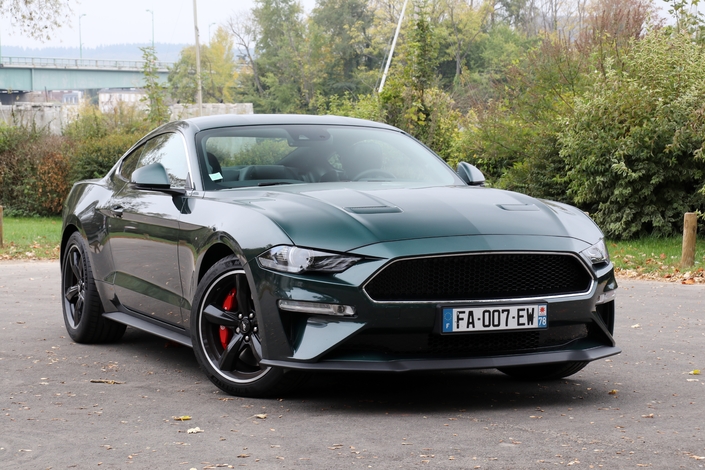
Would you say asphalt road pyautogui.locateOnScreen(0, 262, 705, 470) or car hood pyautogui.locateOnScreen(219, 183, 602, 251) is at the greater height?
car hood pyautogui.locateOnScreen(219, 183, 602, 251)

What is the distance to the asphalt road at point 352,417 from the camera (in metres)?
4.20

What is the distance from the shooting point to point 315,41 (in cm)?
9350

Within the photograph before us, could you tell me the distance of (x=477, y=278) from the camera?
5.01m

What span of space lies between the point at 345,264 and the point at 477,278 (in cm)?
65

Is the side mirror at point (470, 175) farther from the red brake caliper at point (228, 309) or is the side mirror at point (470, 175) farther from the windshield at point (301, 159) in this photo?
the red brake caliper at point (228, 309)

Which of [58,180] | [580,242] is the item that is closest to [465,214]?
[580,242]

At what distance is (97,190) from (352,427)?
12.3ft

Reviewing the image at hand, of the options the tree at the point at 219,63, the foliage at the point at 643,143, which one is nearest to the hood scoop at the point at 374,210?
the foliage at the point at 643,143

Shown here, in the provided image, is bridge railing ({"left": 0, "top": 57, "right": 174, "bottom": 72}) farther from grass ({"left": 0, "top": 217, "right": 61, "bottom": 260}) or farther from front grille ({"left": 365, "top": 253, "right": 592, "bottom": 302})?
front grille ({"left": 365, "top": 253, "right": 592, "bottom": 302})

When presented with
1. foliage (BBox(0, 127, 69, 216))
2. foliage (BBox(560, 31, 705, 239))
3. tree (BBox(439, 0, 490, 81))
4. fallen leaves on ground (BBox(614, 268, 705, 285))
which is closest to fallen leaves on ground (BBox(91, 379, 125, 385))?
fallen leaves on ground (BBox(614, 268, 705, 285))

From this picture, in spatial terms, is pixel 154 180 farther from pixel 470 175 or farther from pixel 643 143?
pixel 643 143

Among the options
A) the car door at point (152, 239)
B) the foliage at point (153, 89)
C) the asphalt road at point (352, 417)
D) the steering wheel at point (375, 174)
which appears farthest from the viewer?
the foliage at point (153, 89)

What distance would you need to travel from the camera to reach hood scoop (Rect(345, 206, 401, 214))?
5199mm

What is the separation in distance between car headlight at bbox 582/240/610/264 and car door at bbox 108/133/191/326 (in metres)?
2.31
